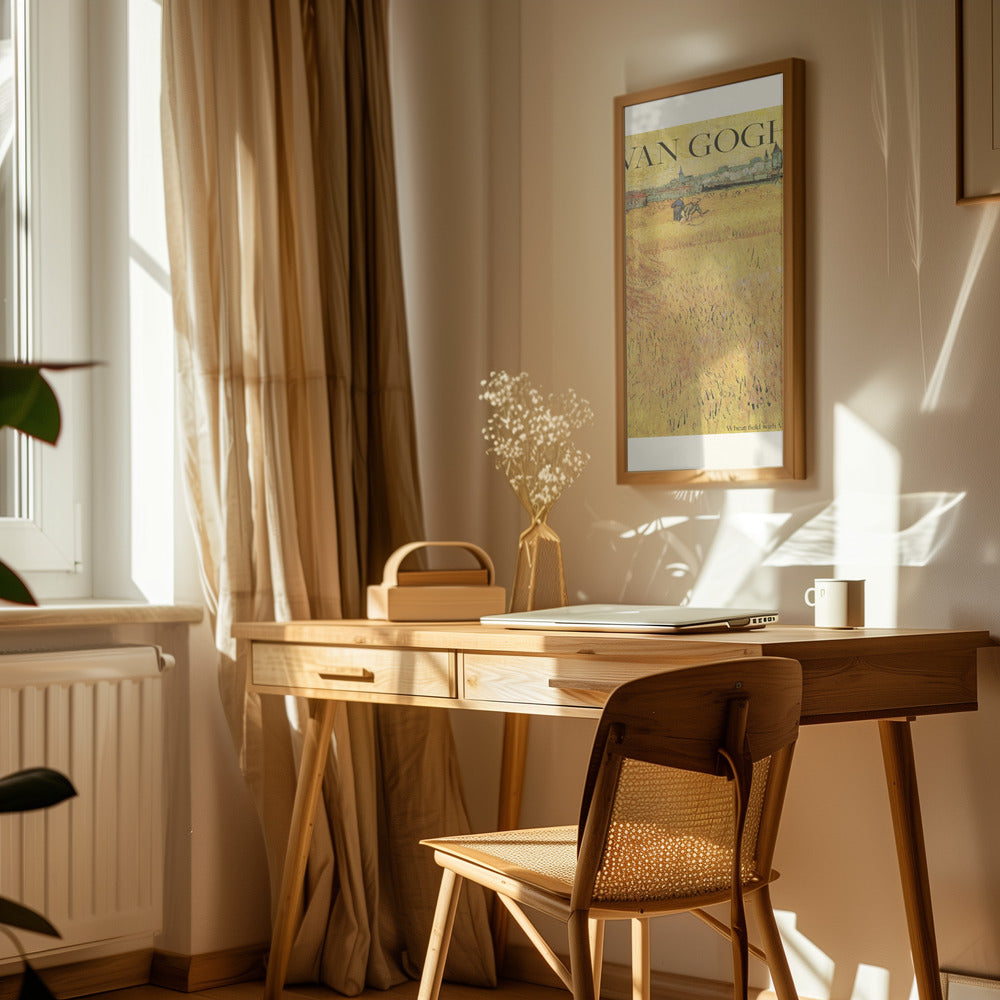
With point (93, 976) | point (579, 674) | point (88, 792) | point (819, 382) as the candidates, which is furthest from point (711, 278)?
point (93, 976)

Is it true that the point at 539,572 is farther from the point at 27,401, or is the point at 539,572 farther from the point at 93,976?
the point at 27,401

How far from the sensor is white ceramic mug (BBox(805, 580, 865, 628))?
2.06 meters

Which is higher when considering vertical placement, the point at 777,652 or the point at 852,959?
the point at 777,652

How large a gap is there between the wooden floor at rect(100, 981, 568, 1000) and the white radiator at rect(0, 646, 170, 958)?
0.15m

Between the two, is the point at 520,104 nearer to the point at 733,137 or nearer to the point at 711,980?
the point at 733,137

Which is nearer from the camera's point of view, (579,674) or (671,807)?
(671,807)

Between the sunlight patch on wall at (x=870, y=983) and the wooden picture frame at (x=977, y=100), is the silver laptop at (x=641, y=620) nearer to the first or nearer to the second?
the sunlight patch on wall at (x=870, y=983)

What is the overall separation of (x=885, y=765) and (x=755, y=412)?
68cm

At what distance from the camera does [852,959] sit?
7.36 feet

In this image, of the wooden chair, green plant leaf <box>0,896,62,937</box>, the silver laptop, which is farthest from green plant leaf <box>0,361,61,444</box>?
the silver laptop

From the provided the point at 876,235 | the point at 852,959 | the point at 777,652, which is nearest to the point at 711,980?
the point at 852,959

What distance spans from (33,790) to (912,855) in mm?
1736

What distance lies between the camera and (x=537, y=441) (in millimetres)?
2564

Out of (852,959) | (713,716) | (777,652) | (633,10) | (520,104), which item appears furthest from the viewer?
(520,104)
